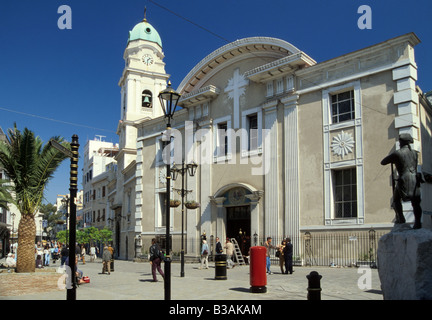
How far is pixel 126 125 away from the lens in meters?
44.5

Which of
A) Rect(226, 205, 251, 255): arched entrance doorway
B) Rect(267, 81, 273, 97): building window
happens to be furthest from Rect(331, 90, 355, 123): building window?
Rect(226, 205, 251, 255): arched entrance doorway

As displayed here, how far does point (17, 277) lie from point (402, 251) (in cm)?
1511

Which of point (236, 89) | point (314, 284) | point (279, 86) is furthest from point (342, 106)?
point (314, 284)

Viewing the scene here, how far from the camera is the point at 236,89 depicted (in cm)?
2639

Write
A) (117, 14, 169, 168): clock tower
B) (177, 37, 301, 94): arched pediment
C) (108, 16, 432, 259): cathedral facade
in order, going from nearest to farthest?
(108, 16, 432, 259): cathedral facade, (177, 37, 301, 94): arched pediment, (117, 14, 169, 168): clock tower

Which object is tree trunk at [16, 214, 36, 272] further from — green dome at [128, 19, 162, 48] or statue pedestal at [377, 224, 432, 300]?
green dome at [128, 19, 162, 48]

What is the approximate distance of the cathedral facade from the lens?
19.4m

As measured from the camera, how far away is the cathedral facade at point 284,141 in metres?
19.4

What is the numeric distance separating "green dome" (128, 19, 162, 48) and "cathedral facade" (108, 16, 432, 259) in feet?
57.6

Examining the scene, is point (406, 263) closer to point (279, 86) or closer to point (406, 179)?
point (406, 179)

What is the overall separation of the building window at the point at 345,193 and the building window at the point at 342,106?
2516mm

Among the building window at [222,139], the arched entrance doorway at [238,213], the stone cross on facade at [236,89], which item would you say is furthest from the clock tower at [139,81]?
the arched entrance doorway at [238,213]

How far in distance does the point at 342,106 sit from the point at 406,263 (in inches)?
583

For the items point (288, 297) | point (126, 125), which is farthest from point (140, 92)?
point (288, 297)
